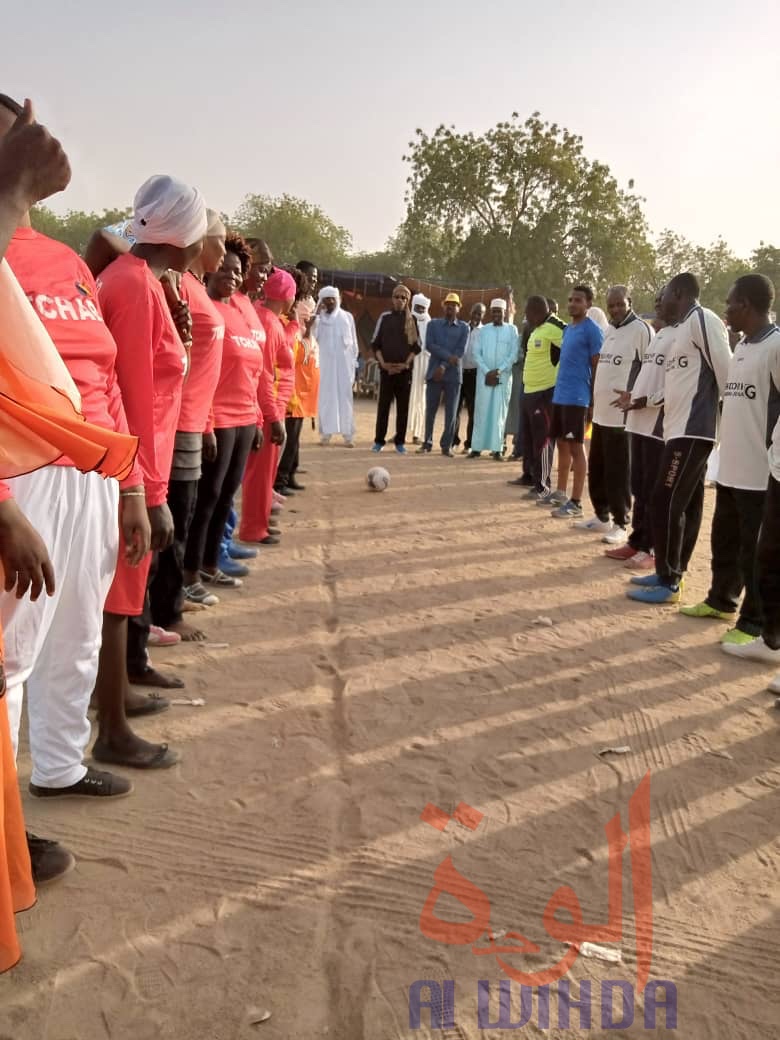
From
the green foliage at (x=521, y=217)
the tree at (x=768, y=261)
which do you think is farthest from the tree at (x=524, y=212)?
the tree at (x=768, y=261)

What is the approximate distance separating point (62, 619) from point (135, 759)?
0.87 metres

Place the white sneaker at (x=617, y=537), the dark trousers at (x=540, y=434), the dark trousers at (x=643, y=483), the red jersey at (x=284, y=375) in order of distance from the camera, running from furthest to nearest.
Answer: the dark trousers at (x=540, y=434)
the white sneaker at (x=617, y=537)
the red jersey at (x=284, y=375)
the dark trousers at (x=643, y=483)

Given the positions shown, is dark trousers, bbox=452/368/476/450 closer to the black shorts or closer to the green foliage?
the black shorts

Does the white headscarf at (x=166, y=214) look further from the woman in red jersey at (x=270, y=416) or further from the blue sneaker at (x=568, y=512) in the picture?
the blue sneaker at (x=568, y=512)

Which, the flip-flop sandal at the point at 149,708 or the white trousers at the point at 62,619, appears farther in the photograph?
the flip-flop sandal at the point at 149,708

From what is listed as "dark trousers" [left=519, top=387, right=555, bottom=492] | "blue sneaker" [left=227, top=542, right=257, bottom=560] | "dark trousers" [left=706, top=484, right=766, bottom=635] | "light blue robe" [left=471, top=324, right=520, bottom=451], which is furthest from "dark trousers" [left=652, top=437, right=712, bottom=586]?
"light blue robe" [left=471, top=324, right=520, bottom=451]

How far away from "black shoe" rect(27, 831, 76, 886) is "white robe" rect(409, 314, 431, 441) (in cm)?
1099

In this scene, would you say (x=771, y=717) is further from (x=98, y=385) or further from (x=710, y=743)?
(x=98, y=385)

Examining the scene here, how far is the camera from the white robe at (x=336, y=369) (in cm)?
1232

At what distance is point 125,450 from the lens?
2082 millimetres

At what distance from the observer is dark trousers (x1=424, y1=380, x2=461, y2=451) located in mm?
12773

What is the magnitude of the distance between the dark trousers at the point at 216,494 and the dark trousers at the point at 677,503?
2.85 m

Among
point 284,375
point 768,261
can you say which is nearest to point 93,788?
point 284,375

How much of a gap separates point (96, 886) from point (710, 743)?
2670mm
